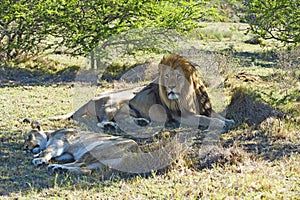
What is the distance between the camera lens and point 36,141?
256 inches

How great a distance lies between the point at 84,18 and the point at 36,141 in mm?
6419

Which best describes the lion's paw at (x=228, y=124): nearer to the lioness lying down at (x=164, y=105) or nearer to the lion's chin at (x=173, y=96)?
the lioness lying down at (x=164, y=105)

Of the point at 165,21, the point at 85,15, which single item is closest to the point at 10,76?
the point at 85,15

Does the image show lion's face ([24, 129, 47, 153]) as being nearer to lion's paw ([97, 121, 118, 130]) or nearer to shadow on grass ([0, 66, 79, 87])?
lion's paw ([97, 121, 118, 130])

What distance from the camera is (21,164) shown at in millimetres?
6051

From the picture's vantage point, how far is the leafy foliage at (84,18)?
39.5ft

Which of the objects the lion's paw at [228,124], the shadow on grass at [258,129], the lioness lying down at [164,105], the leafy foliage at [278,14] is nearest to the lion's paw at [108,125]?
the lioness lying down at [164,105]

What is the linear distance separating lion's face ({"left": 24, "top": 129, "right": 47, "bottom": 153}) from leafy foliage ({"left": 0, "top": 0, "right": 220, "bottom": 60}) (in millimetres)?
5738

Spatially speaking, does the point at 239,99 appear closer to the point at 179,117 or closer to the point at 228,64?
the point at 179,117

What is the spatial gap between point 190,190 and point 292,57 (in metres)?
6.63

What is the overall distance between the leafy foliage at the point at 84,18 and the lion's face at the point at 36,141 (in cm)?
574

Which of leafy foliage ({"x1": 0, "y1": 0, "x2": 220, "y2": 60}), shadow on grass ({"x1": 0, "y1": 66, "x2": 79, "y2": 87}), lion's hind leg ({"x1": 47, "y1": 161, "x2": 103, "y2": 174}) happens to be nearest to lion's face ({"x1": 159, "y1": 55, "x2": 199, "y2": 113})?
lion's hind leg ({"x1": 47, "y1": 161, "x2": 103, "y2": 174})

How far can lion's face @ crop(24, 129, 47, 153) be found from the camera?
6512 millimetres

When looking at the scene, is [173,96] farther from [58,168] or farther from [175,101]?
[58,168]
